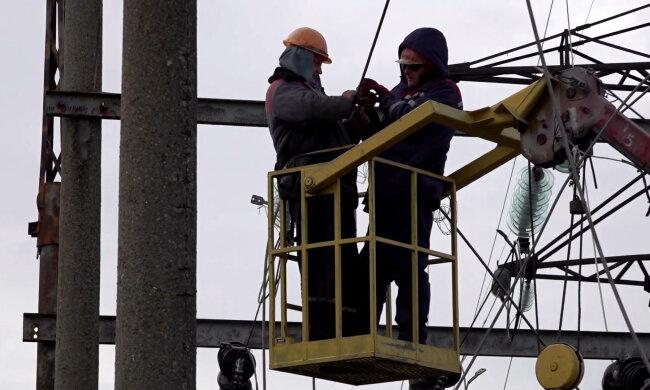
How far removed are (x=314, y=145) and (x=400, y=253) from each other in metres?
0.92

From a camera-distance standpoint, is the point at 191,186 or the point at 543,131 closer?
the point at 191,186

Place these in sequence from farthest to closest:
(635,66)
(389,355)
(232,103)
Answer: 1. (635,66)
2. (232,103)
3. (389,355)

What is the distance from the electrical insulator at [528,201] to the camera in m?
20.0

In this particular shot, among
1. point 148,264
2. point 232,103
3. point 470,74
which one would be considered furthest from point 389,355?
point 470,74

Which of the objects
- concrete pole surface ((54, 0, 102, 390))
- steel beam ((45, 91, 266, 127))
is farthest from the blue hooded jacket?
concrete pole surface ((54, 0, 102, 390))

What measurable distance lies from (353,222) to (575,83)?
66.7 inches

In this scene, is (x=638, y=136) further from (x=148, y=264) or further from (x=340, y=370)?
(x=148, y=264)

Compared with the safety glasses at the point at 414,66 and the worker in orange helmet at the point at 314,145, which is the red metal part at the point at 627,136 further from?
the worker in orange helmet at the point at 314,145

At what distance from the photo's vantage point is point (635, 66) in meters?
18.4

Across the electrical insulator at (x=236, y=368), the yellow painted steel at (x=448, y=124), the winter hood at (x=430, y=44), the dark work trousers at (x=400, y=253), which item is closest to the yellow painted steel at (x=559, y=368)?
the dark work trousers at (x=400, y=253)

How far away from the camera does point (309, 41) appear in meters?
11.4

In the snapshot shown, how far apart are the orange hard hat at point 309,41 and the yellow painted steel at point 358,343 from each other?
91cm

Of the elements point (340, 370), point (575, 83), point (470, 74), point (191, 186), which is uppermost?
point (470, 74)

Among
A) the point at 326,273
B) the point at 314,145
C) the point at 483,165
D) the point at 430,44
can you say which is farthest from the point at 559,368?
the point at 430,44
